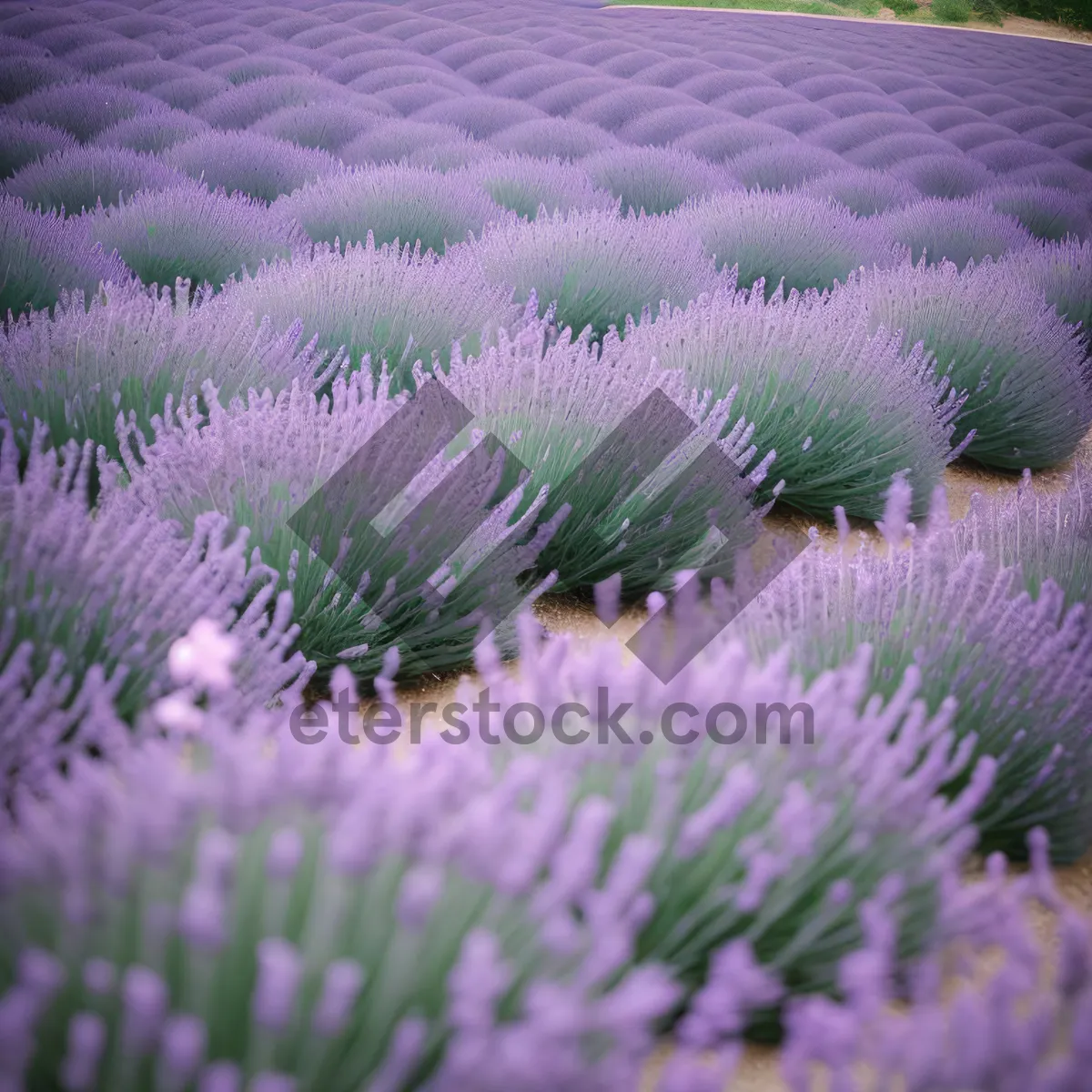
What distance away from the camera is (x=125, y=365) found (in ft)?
7.30

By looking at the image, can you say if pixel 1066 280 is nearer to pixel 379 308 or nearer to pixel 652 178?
pixel 652 178

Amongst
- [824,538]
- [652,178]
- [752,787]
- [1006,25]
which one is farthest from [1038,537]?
[1006,25]

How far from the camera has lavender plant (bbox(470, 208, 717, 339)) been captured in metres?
3.46

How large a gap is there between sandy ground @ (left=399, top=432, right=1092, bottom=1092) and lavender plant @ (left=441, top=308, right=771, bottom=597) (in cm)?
9

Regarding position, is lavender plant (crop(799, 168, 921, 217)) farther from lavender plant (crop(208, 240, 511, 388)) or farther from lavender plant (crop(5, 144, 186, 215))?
lavender plant (crop(5, 144, 186, 215))

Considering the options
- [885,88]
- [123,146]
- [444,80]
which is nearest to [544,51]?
[444,80]

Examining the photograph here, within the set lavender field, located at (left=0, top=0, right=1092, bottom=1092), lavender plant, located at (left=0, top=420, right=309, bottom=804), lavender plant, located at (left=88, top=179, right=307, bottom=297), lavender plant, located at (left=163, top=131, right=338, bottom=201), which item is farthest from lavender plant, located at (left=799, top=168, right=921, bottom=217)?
lavender plant, located at (left=0, top=420, right=309, bottom=804)

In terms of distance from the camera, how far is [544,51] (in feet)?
31.6

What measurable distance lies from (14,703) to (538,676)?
2.12 ft

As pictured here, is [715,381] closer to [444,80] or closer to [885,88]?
[444,80]

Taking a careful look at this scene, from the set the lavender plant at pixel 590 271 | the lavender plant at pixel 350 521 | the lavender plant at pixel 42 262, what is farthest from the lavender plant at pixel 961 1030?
the lavender plant at pixel 42 262

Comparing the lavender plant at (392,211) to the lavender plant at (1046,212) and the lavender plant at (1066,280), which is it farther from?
the lavender plant at (1046,212)

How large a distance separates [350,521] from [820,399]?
4.87ft

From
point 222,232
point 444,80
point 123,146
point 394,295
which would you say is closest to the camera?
point 394,295
